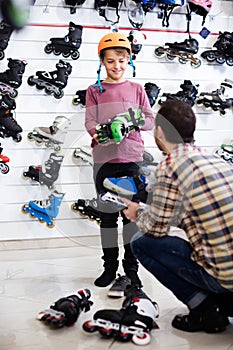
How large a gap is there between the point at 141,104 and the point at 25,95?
1.10 metres

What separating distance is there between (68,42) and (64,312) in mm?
1991

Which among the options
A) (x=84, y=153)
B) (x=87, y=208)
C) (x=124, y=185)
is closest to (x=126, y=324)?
(x=124, y=185)

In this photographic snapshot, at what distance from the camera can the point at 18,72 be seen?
3.49 meters

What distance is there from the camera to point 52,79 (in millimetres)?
3562

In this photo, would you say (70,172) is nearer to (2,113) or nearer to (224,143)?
(2,113)

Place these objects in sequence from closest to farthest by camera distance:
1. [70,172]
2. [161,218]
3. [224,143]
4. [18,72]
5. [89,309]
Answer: [161,218] → [89,309] → [18,72] → [70,172] → [224,143]

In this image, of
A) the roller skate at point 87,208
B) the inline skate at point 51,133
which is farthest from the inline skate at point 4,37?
the roller skate at point 87,208

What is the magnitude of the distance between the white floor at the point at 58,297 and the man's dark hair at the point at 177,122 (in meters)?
0.80

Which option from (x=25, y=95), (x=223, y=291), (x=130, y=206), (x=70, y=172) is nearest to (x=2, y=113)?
(x=25, y=95)

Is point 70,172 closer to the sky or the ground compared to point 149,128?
closer to the ground

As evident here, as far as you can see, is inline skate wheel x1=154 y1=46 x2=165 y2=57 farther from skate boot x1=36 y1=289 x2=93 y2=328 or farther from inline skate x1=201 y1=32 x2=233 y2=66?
skate boot x1=36 y1=289 x2=93 y2=328

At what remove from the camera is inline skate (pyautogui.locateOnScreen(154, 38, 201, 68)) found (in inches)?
149

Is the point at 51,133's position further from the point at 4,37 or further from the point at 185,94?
the point at 185,94

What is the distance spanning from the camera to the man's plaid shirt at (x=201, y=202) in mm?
1963
